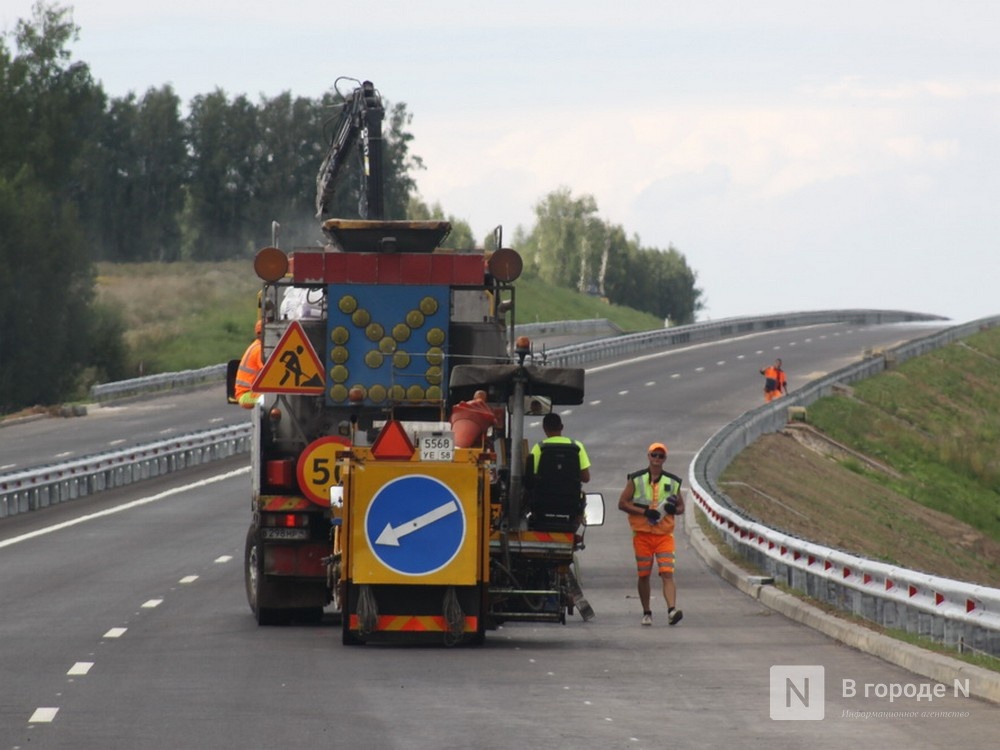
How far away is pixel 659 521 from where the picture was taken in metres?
17.6

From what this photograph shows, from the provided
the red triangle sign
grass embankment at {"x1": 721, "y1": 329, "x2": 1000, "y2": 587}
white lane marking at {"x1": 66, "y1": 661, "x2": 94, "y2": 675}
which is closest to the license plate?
the red triangle sign

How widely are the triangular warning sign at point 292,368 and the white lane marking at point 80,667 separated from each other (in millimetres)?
3251

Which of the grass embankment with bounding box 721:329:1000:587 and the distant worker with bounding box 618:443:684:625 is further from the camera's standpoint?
the grass embankment with bounding box 721:329:1000:587

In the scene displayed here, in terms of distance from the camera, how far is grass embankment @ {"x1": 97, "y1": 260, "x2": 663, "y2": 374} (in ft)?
296

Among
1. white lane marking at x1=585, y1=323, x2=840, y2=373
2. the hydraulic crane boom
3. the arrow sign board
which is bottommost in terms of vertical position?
white lane marking at x1=585, y1=323, x2=840, y2=373

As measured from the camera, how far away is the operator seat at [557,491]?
15.9 metres

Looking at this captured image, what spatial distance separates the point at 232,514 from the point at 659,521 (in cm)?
1621

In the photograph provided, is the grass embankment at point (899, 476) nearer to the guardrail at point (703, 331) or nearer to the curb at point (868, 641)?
the curb at point (868, 641)

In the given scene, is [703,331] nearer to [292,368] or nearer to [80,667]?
[292,368]

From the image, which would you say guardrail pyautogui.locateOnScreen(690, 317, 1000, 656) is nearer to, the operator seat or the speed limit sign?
the operator seat

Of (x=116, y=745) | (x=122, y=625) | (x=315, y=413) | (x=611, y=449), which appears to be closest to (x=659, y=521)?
(x=315, y=413)

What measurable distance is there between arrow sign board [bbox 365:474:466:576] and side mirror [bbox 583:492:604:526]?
3.52 ft

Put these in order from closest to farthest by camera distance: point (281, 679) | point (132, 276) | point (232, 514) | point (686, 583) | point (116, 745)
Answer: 1. point (116, 745)
2. point (281, 679)
3. point (686, 583)
4. point (232, 514)
5. point (132, 276)

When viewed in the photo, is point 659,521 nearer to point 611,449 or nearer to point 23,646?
point 23,646
